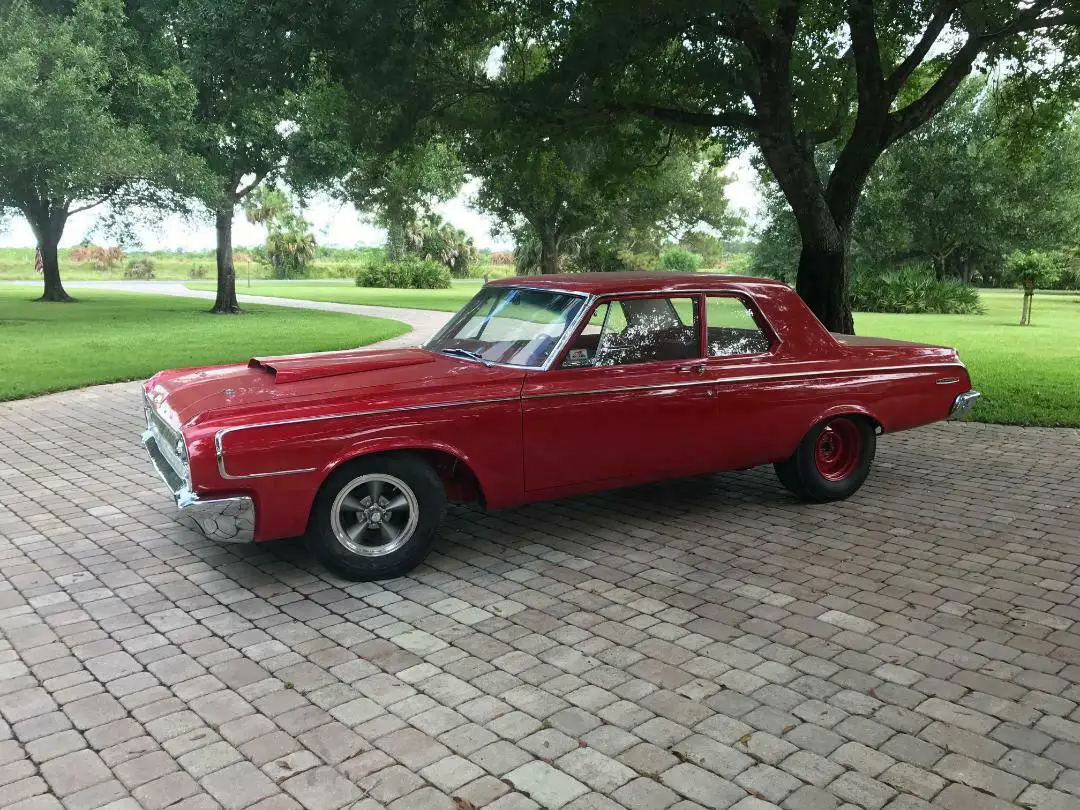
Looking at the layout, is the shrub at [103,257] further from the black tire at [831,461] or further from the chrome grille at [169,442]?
the black tire at [831,461]

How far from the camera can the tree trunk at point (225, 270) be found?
27.0 metres

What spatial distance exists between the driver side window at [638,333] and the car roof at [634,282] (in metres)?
0.08

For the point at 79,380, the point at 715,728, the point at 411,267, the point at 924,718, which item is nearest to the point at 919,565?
the point at 924,718

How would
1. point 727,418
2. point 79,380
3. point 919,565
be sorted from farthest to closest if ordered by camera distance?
1. point 79,380
2. point 727,418
3. point 919,565

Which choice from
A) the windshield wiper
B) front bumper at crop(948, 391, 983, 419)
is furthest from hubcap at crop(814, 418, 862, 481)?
the windshield wiper

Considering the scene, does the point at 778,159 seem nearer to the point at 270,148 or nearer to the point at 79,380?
the point at 79,380

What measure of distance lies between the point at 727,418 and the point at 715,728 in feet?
8.62

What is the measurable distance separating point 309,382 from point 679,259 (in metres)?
54.5

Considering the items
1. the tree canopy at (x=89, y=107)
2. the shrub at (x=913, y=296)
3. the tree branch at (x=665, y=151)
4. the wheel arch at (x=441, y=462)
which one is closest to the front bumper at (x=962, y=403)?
the wheel arch at (x=441, y=462)

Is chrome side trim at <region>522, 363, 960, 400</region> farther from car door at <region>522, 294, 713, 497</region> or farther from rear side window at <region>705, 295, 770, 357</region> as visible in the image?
rear side window at <region>705, 295, 770, 357</region>

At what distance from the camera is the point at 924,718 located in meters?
3.39

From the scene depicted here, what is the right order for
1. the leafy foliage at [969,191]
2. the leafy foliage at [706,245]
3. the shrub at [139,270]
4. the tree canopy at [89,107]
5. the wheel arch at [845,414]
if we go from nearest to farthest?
1. the wheel arch at [845,414]
2. the tree canopy at [89,107]
3. the leafy foliage at [969,191]
4. the leafy foliage at [706,245]
5. the shrub at [139,270]

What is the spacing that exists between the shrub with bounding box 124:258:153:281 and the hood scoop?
62.2 m

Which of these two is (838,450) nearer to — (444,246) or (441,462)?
(441,462)
